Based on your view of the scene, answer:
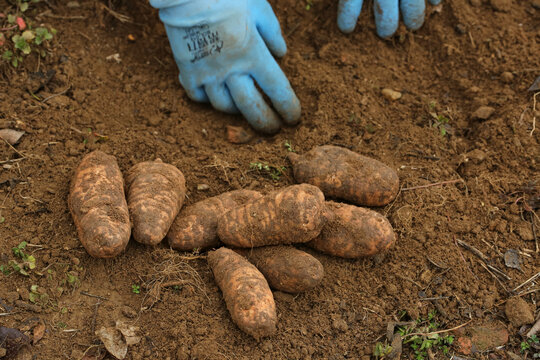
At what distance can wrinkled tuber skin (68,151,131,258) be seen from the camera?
7.99 feet

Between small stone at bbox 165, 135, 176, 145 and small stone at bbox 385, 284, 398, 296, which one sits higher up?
small stone at bbox 165, 135, 176, 145

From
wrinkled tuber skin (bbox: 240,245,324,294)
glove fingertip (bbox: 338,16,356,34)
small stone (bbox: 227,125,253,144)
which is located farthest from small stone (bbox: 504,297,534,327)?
glove fingertip (bbox: 338,16,356,34)

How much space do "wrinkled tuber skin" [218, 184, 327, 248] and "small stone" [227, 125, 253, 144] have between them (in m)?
0.87

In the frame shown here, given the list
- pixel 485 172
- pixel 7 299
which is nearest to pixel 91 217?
pixel 7 299

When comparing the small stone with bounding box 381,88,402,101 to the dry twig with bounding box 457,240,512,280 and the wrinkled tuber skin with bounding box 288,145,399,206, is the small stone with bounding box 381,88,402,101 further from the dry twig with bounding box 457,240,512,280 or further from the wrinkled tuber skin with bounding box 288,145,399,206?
the dry twig with bounding box 457,240,512,280

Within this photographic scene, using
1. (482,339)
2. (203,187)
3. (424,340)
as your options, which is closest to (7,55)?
(203,187)

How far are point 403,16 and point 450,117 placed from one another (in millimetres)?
926

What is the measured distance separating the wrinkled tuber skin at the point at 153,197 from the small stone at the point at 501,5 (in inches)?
109

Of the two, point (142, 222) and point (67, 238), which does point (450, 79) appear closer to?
point (142, 222)

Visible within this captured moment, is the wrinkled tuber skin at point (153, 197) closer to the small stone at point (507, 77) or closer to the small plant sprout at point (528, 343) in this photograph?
the small plant sprout at point (528, 343)

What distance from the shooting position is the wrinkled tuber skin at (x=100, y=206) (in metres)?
2.44

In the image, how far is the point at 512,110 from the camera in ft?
10.9

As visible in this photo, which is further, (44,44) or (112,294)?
(44,44)

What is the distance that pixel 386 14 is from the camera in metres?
3.74
